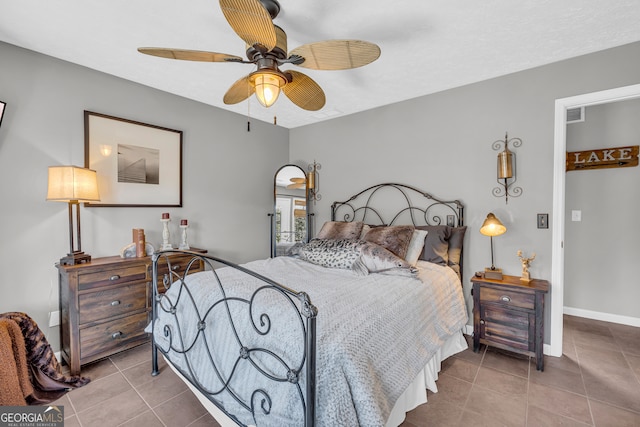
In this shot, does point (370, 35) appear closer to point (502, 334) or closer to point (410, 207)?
point (410, 207)

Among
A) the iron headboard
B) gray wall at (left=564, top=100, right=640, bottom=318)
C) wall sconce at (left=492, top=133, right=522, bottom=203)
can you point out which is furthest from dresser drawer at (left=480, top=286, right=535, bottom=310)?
gray wall at (left=564, top=100, right=640, bottom=318)

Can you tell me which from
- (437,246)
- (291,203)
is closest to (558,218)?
(437,246)

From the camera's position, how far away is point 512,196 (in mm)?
2709

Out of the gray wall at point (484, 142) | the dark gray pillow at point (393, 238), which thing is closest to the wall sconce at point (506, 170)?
the gray wall at point (484, 142)

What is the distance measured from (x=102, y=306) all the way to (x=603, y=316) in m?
5.07

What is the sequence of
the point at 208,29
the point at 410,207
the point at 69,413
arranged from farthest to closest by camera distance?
the point at 410,207, the point at 208,29, the point at 69,413

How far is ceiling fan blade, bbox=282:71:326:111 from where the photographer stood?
1918mm

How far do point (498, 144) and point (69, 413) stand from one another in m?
3.90

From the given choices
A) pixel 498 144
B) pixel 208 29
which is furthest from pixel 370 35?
pixel 498 144

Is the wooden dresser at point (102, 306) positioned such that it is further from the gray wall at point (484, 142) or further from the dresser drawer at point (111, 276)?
the gray wall at point (484, 142)

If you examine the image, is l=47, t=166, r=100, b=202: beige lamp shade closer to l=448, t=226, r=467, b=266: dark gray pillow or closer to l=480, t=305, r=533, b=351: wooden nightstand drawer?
l=448, t=226, r=467, b=266: dark gray pillow

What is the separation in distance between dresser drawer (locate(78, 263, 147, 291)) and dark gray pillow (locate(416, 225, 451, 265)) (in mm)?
2607

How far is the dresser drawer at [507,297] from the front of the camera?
2.34m

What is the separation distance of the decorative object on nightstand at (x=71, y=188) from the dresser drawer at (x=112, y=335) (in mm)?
567
